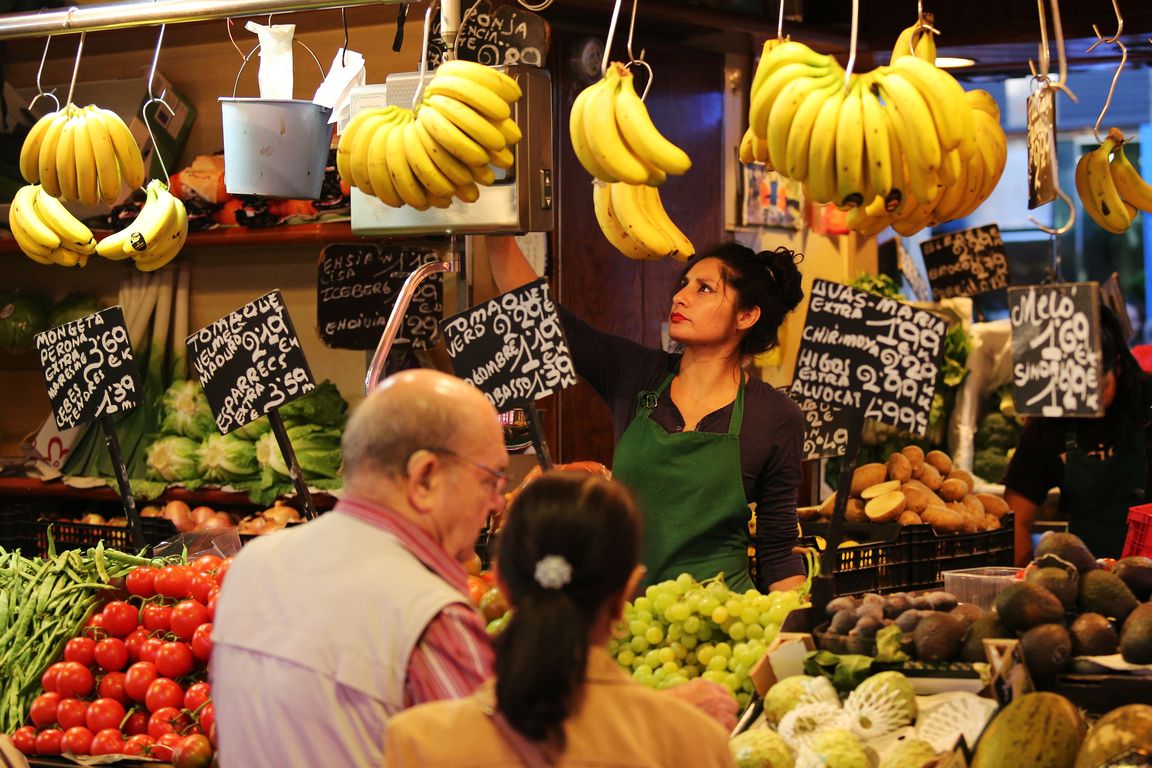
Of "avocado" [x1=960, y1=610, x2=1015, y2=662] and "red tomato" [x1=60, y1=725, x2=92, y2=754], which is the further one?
"red tomato" [x1=60, y1=725, x2=92, y2=754]

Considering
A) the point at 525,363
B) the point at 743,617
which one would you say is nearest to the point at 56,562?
the point at 525,363

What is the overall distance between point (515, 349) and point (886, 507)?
1.60 m

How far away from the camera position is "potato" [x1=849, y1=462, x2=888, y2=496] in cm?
471

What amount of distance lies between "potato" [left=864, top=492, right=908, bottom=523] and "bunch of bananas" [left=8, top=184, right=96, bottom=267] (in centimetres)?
267

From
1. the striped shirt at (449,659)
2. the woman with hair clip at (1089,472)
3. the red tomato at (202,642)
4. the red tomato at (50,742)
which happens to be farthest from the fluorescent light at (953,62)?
the striped shirt at (449,659)

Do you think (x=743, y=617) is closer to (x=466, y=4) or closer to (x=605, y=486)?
(x=605, y=486)

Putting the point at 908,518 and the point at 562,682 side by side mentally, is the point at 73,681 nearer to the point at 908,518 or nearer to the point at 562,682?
the point at 562,682

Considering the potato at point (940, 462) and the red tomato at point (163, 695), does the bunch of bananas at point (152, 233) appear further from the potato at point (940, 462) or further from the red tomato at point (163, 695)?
the potato at point (940, 462)

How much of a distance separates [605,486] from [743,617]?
3.87ft

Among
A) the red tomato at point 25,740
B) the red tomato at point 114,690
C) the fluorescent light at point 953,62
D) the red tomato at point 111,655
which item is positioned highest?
the fluorescent light at point 953,62

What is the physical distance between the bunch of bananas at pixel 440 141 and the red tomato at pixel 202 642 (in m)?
1.11

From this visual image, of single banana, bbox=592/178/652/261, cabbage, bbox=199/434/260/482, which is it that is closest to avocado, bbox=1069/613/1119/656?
single banana, bbox=592/178/652/261

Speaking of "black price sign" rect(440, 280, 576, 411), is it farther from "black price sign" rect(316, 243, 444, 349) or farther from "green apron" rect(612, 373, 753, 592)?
"black price sign" rect(316, 243, 444, 349)

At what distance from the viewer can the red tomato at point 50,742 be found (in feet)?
9.75
